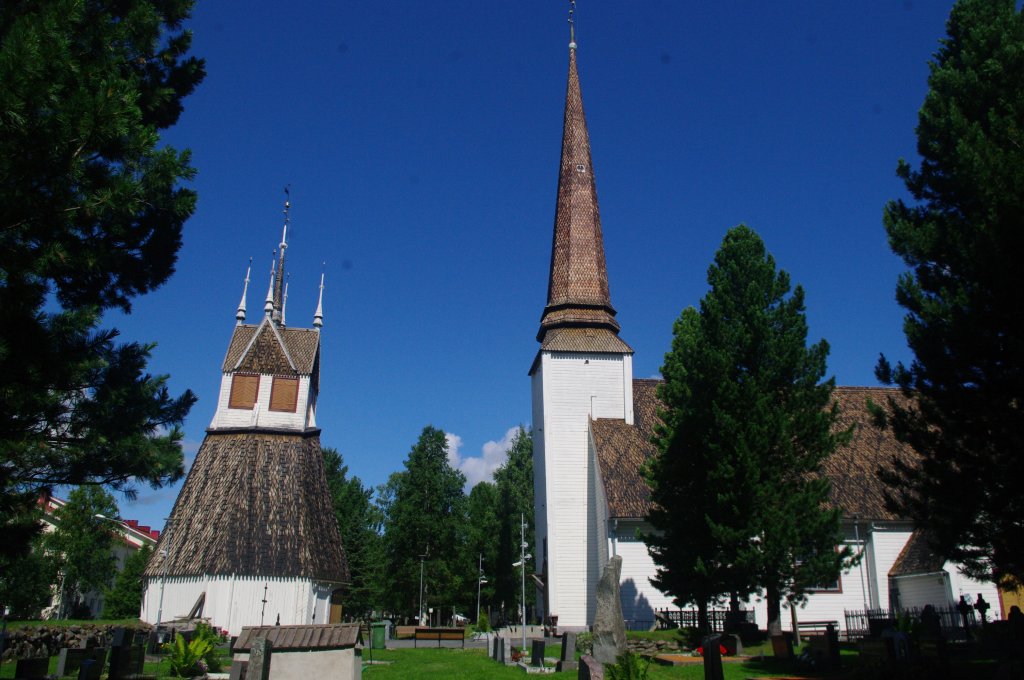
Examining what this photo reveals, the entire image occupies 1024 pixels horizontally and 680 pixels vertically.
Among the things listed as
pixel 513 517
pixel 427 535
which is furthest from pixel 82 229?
pixel 513 517

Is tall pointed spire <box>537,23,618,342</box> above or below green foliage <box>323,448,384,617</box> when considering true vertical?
above

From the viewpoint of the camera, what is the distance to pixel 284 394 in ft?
137

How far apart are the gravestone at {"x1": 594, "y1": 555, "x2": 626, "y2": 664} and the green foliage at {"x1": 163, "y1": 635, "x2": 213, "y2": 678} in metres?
8.79

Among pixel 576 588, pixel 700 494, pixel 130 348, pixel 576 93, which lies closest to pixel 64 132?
pixel 130 348

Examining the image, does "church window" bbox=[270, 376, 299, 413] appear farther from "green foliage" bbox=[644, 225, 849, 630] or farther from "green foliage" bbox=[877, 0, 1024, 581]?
"green foliage" bbox=[877, 0, 1024, 581]

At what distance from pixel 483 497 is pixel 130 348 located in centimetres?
5538

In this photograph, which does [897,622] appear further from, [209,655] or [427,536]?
[427,536]

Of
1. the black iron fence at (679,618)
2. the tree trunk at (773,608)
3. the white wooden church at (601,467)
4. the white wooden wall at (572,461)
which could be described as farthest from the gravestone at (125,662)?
the white wooden wall at (572,461)

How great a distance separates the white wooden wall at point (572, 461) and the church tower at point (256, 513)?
37.6ft

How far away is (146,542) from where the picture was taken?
68875mm

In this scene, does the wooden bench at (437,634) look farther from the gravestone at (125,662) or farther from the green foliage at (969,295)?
the green foliage at (969,295)

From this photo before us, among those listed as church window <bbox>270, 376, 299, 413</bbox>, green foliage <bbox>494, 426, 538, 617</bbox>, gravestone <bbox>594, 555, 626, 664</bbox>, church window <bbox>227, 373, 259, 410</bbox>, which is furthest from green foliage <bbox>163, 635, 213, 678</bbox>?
green foliage <bbox>494, 426, 538, 617</bbox>

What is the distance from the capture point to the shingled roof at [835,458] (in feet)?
99.7

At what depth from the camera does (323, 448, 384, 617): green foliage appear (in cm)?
5972
